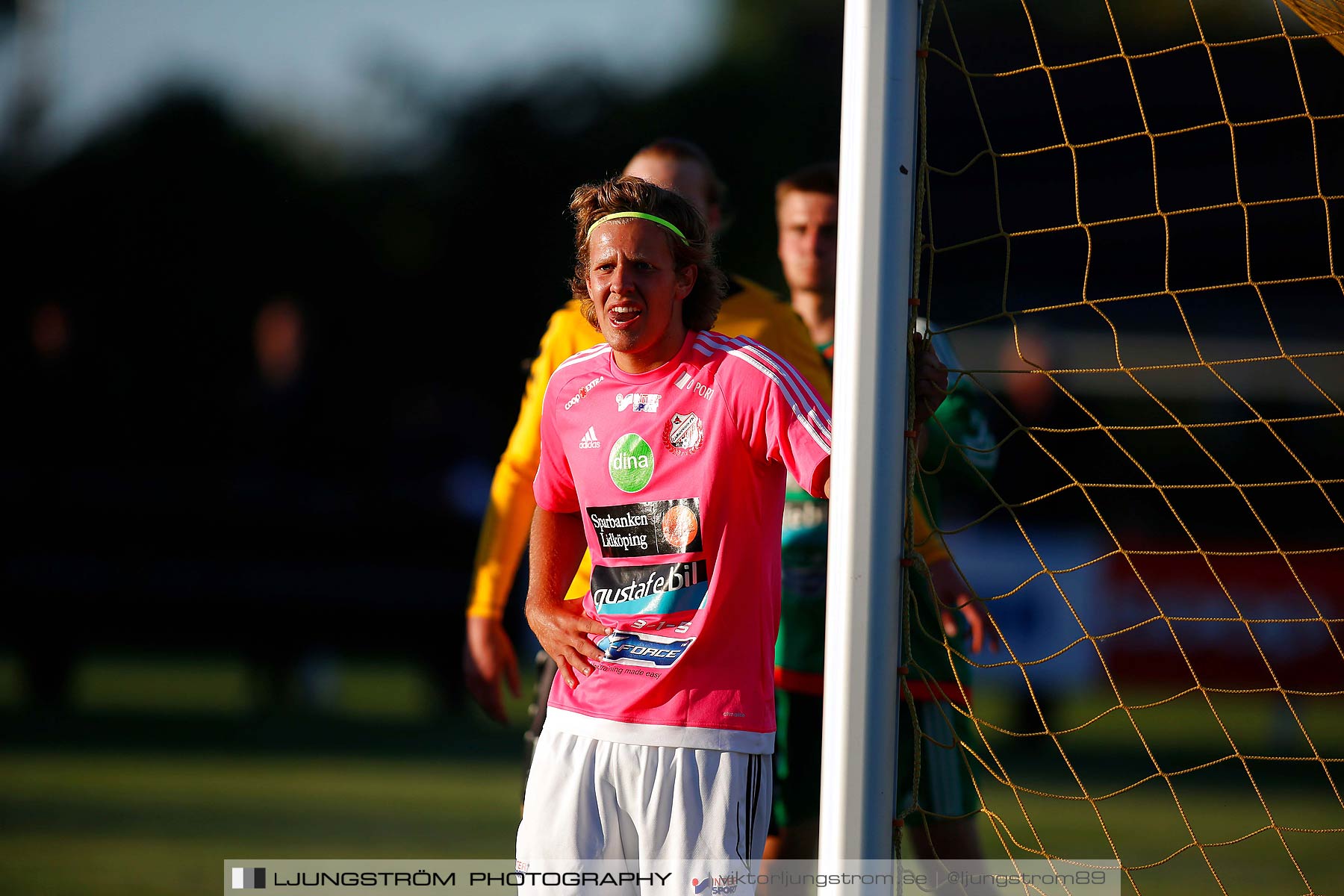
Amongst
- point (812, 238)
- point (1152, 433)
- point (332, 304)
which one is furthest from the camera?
point (332, 304)

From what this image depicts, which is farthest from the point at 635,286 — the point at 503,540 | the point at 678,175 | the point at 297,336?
the point at 297,336

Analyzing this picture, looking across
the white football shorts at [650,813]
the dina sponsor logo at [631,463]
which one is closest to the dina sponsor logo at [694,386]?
the dina sponsor logo at [631,463]

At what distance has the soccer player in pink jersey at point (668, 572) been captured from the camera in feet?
7.33

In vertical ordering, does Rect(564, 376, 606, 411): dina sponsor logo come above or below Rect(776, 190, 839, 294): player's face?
below

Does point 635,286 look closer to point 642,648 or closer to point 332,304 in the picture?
point 642,648

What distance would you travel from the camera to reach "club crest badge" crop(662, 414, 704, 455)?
230cm

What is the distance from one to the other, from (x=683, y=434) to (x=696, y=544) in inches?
7.8

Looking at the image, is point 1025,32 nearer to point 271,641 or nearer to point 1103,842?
point 271,641

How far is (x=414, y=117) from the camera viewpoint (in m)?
19.7

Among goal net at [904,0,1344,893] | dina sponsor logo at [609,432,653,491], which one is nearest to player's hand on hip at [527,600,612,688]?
dina sponsor logo at [609,432,653,491]

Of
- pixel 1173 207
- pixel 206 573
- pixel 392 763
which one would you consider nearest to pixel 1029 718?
pixel 392 763

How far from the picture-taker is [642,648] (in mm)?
2295

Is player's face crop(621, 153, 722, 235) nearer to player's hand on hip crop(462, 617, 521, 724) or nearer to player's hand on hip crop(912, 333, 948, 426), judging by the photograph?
player's hand on hip crop(912, 333, 948, 426)

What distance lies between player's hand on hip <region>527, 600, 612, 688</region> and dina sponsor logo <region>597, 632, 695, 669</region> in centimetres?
2
